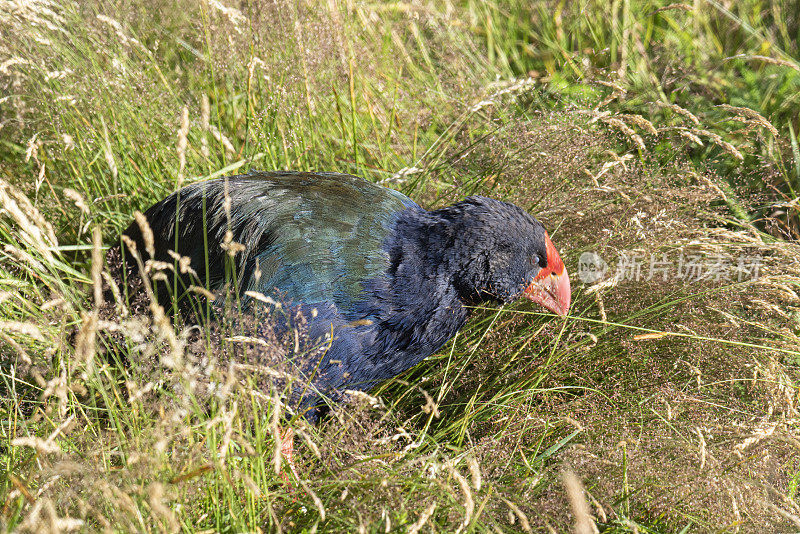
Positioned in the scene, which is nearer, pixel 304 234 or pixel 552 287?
pixel 304 234

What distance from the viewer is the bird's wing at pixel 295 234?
1.86 meters

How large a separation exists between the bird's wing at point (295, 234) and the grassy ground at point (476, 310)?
0.28m

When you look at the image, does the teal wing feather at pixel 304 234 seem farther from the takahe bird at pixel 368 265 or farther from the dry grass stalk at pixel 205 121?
the dry grass stalk at pixel 205 121

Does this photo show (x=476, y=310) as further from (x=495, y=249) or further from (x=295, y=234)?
(x=295, y=234)

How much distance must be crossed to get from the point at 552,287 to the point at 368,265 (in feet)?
1.78

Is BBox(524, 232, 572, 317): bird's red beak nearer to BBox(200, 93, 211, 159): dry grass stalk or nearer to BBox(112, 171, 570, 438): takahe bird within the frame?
BBox(112, 171, 570, 438): takahe bird

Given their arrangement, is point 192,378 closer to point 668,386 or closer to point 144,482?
point 144,482

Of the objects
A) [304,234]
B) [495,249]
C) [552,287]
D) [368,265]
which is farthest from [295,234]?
[552,287]

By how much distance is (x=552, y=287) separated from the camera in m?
2.04

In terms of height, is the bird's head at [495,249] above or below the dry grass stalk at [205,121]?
below

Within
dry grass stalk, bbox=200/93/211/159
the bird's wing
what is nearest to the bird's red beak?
the bird's wing

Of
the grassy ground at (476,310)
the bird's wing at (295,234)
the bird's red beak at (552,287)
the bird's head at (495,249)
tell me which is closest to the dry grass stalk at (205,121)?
the grassy ground at (476,310)

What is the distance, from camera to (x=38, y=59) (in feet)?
7.96

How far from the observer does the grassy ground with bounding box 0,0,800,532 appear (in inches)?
57.4
